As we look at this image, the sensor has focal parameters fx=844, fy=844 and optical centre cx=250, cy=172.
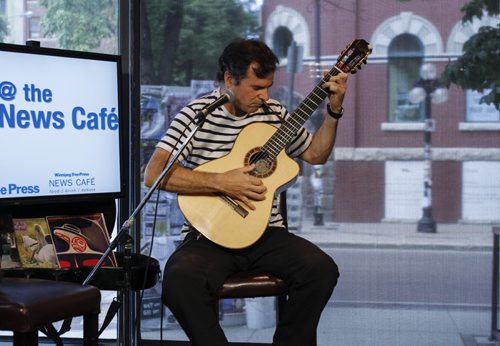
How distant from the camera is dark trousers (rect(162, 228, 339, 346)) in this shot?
2762mm

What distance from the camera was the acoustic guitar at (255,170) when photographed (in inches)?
115

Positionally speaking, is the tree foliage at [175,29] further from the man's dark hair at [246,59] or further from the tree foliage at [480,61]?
the tree foliage at [480,61]

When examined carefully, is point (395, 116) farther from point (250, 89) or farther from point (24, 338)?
point (24, 338)

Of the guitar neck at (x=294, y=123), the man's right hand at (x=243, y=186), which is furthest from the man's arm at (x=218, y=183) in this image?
the guitar neck at (x=294, y=123)

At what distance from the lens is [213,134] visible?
309 centimetres

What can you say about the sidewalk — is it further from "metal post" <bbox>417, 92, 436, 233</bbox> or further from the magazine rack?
the magazine rack

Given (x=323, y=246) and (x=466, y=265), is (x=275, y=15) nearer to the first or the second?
(x=323, y=246)

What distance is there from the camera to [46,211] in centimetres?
325

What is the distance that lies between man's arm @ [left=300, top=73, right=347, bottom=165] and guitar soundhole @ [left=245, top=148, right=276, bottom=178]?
0.22 m

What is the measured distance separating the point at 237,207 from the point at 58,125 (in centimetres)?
79

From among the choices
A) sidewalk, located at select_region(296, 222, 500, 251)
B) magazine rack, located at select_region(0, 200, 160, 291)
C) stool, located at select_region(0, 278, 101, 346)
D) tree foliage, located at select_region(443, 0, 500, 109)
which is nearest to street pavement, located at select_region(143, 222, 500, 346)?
sidewalk, located at select_region(296, 222, 500, 251)

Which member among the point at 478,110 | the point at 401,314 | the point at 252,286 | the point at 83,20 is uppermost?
the point at 83,20

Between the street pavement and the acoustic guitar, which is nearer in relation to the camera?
the acoustic guitar

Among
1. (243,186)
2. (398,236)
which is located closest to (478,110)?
(398,236)
